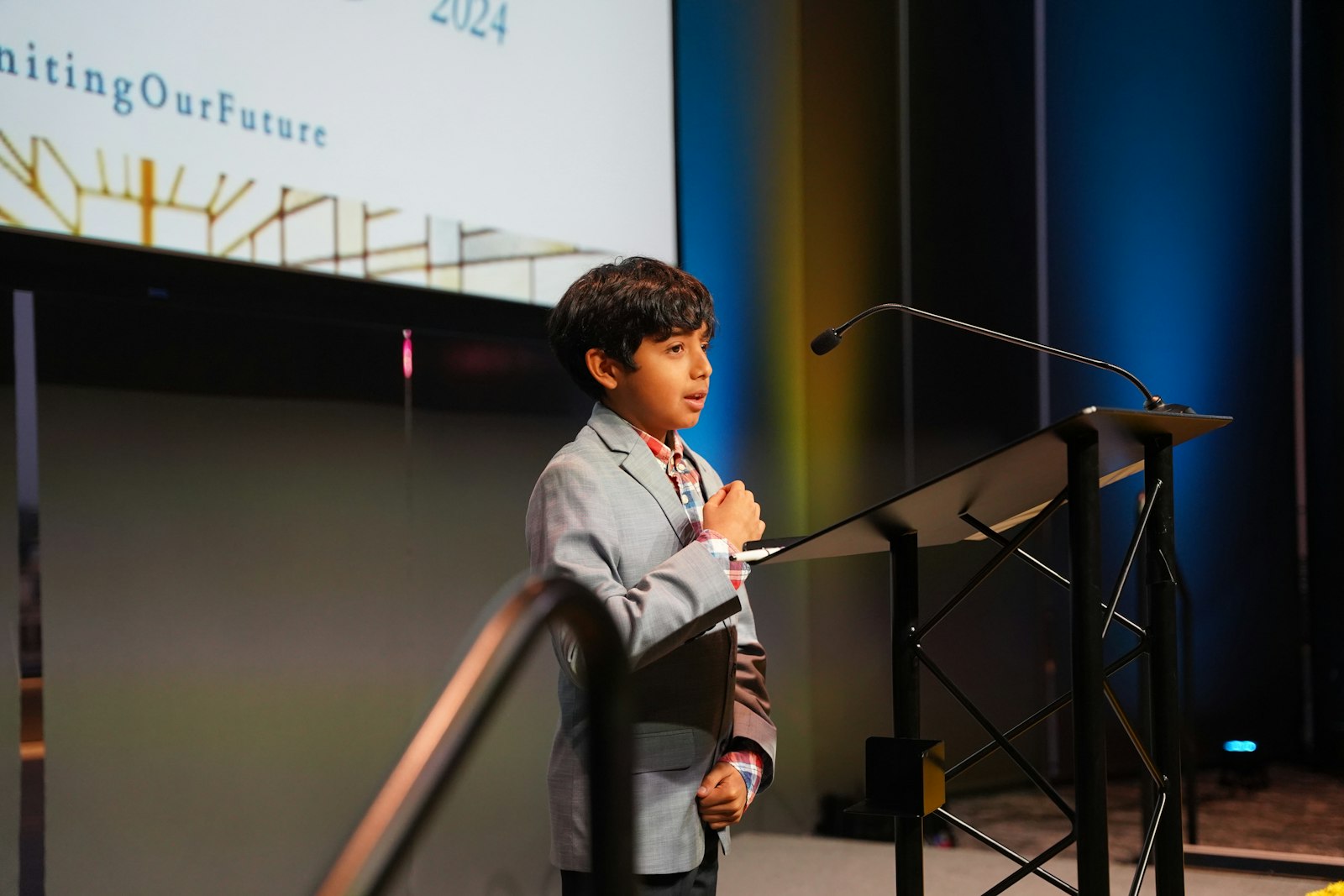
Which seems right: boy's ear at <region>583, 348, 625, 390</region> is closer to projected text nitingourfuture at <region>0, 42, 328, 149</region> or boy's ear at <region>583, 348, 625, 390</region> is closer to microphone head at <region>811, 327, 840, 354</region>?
microphone head at <region>811, 327, 840, 354</region>

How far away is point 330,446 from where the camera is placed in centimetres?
290

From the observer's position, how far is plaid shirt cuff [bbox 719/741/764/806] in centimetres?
162

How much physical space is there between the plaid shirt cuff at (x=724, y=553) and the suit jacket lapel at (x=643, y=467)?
0.09 meters

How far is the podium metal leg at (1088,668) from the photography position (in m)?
1.36

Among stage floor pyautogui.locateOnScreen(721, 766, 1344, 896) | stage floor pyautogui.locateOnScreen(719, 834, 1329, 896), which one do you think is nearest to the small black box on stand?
stage floor pyautogui.locateOnScreen(719, 834, 1329, 896)

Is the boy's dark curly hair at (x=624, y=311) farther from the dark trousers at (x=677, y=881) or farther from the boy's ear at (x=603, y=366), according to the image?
the dark trousers at (x=677, y=881)

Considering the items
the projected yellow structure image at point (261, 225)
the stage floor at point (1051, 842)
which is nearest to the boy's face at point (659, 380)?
the projected yellow structure image at point (261, 225)

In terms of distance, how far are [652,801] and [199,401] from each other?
1584 mm

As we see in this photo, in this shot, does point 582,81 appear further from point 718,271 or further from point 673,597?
point 673,597

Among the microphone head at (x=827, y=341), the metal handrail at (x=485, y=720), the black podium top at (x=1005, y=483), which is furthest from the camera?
the microphone head at (x=827, y=341)

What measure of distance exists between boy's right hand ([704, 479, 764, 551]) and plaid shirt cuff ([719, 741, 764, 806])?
12.0 inches

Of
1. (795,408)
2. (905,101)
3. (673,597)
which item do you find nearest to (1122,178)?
(905,101)

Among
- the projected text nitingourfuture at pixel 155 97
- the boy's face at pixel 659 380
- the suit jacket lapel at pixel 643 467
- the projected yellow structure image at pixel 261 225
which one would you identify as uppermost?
the projected text nitingourfuture at pixel 155 97

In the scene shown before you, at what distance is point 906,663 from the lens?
167cm
